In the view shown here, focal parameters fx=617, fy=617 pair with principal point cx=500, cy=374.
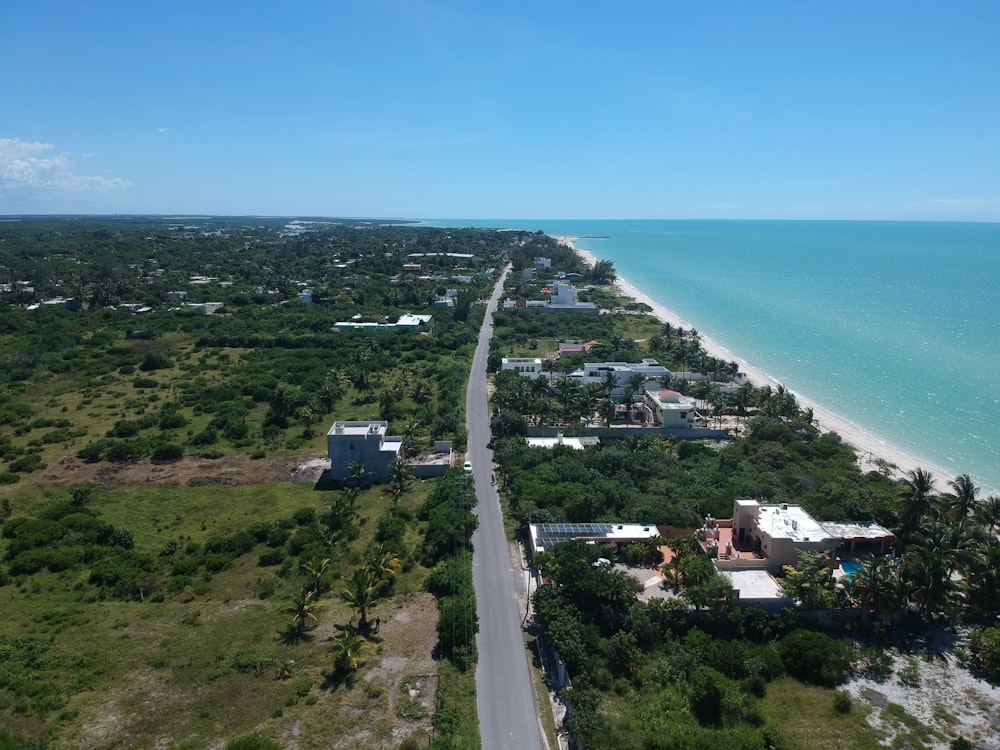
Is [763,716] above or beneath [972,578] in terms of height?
beneath

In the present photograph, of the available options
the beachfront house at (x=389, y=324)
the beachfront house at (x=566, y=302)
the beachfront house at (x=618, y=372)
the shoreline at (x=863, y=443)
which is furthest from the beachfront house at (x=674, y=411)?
the beachfront house at (x=566, y=302)

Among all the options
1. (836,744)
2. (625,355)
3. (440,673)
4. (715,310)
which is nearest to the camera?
(836,744)

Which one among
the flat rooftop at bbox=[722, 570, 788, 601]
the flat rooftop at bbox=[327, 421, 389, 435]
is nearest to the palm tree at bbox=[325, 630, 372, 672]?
the flat rooftop at bbox=[722, 570, 788, 601]

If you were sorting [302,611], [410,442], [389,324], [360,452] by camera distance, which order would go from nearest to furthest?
1. [302,611]
2. [360,452]
3. [410,442]
4. [389,324]

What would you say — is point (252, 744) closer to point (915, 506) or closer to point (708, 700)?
point (708, 700)

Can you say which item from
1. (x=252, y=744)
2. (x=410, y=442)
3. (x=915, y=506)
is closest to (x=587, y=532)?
(x=915, y=506)

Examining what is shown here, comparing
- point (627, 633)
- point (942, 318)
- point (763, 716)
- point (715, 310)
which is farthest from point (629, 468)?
point (942, 318)

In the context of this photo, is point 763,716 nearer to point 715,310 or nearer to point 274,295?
point 715,310

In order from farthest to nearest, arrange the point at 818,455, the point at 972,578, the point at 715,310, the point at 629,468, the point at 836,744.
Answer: the point at 715,310, the point at 818,455, the point at 629,468, the point at 972,578, the point at 836,744
